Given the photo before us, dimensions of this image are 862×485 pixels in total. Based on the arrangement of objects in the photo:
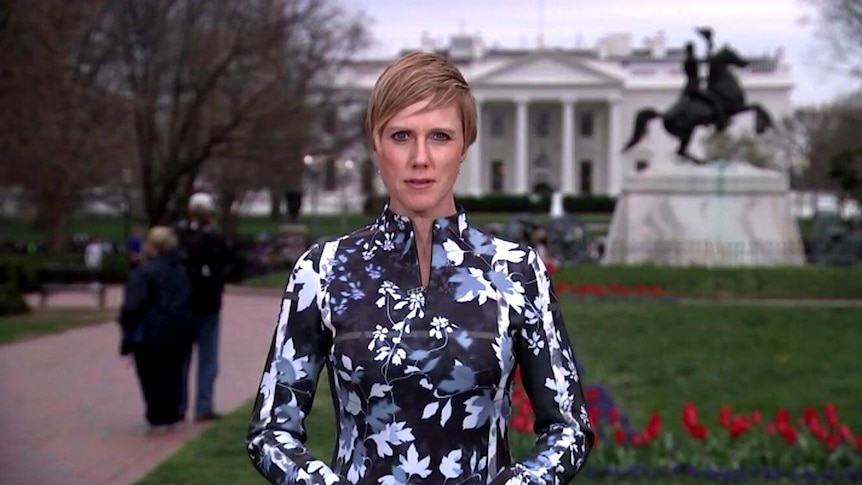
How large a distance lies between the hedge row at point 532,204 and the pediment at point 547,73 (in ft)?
55.0

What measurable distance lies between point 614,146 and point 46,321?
287 ft

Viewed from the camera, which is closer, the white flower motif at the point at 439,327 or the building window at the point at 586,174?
the white flower motif at the point at 439,327

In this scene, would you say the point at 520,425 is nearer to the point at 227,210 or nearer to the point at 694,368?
the point at 694,368

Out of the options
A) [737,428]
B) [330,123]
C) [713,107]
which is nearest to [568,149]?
[330,123]

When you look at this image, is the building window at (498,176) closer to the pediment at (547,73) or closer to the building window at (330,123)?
the pediment at (547,73)

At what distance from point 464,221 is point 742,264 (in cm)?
2849

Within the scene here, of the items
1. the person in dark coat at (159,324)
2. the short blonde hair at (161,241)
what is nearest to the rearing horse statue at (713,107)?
the short blonde hair at (161,241)

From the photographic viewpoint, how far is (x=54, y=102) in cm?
2678

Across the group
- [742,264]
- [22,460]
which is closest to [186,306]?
[22,460]

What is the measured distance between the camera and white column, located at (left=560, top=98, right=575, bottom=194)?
105312mm

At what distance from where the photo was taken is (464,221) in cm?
267

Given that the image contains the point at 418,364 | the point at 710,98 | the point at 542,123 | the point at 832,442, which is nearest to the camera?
the point at 418,364

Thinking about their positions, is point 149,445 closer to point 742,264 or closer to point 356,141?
point 742,264

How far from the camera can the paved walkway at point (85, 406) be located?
9633 mm
